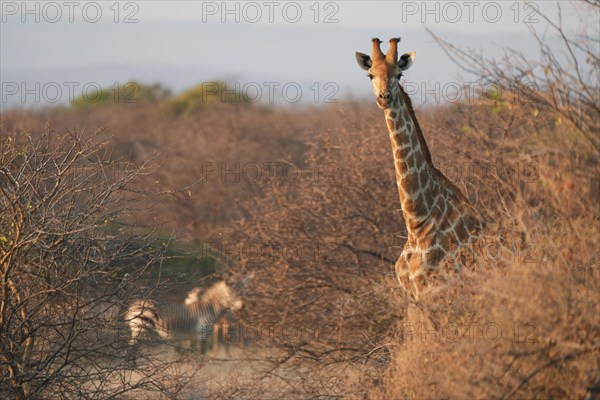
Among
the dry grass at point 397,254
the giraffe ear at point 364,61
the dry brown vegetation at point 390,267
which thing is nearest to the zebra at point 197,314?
the dry grass at point 397,254

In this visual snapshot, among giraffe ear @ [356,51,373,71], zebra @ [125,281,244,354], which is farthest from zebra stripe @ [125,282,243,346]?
giraffe ear @ [356,51,373,71]

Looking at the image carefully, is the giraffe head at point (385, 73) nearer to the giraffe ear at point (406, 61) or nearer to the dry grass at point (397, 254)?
the giraffe ear at point (406, 61)

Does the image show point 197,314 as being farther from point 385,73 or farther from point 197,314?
point 385,73

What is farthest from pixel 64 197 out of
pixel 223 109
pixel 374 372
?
pixel 223 109

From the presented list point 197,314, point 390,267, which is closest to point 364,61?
point 390,267

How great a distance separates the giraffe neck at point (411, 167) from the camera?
29.2ft

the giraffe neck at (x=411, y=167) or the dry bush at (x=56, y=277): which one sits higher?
the giraffe neck at (x=411, y=167)

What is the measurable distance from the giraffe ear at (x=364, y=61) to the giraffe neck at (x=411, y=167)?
33cm

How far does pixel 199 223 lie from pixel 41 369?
952 centimetres

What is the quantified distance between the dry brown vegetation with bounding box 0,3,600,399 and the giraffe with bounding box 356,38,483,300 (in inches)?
8.3

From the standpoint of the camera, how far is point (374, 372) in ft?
26.7

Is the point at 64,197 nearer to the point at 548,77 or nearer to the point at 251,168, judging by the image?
the point at 548,77

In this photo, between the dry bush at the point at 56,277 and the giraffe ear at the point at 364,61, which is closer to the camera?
the dry bush at the point at 56,277

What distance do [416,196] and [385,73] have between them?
3.39ft
